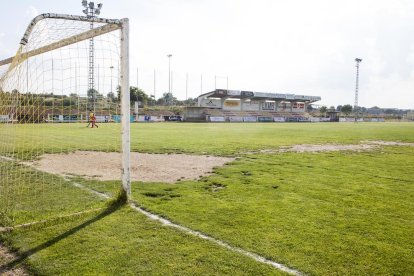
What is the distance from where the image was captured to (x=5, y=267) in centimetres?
389

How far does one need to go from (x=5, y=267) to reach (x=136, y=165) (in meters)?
6.77

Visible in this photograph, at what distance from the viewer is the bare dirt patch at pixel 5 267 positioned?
376 cm

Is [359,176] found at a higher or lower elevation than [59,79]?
lower

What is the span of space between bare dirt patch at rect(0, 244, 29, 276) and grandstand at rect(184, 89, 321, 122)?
61.2m

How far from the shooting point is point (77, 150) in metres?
14.2

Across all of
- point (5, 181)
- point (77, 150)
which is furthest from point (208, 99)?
point (5, 181)

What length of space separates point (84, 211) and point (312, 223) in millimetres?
3865

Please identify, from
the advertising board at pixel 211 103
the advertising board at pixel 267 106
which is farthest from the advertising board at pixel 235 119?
the advertising board at pixel 267 106

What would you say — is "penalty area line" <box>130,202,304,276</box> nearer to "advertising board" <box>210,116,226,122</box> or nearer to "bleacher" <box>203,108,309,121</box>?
"advertising board" <box>210,116,226,122</box>

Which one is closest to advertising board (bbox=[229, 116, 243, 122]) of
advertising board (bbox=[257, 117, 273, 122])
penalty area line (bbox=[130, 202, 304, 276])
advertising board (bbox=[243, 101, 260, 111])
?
advertising board (bbox=[257, 117, 273, 122])

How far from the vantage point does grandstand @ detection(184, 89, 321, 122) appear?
69625 mm

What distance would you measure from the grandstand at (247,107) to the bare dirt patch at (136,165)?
53.0 m

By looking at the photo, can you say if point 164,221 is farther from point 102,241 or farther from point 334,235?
point 334,235

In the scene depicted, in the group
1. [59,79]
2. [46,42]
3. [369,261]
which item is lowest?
[369,261]
